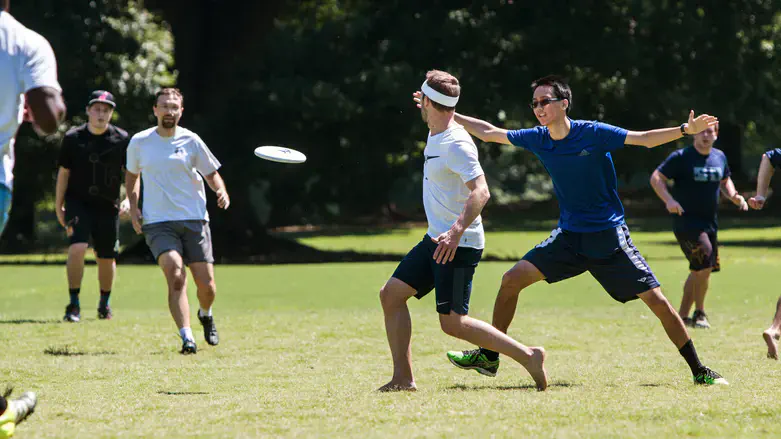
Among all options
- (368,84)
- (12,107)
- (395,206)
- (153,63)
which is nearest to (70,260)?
(12,107)

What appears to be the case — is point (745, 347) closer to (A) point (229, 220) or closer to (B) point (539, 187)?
(A) point (229, 220)

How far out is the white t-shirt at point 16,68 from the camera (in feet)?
18.1

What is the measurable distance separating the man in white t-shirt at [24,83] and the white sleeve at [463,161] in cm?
247

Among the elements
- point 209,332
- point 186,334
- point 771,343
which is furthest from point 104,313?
point 771,343

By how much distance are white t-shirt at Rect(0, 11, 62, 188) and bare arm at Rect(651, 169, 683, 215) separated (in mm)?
6953

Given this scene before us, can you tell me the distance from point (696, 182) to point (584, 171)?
4.57m

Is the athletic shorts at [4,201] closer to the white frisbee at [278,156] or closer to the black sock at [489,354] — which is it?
the white frisbee at [278,156]

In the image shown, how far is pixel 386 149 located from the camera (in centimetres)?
2625

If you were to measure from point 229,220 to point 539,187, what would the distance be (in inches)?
1834

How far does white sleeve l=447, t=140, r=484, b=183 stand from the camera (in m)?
7.18

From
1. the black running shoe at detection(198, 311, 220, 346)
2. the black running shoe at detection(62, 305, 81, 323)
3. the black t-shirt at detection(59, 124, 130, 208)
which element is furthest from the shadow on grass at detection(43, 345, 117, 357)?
the black t-shirt at detection(59, 124, 130, 208)

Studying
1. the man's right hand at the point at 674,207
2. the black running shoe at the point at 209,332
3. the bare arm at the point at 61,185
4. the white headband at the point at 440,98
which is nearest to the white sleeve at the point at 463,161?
the white headband at the point at 440,98

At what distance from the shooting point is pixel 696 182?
12047 mm

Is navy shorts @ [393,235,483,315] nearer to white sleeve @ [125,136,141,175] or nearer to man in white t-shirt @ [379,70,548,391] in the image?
man in white t-shirt @ [379,70,548,391]
